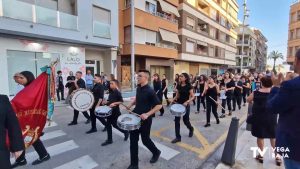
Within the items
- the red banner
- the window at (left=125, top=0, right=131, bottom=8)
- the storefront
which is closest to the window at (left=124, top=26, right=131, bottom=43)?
the window at (left=125, top=0, right=131, bottom=8)

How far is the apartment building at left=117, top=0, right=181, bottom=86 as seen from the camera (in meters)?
18.4

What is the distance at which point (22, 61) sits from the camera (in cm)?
1157

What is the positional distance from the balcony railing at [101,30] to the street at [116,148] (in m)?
9.17

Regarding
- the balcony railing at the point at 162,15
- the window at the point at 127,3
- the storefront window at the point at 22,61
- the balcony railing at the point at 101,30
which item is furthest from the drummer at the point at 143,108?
the balcony railing at the point at 162,15

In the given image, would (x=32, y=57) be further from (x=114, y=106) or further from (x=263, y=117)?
(x=263, y=117)

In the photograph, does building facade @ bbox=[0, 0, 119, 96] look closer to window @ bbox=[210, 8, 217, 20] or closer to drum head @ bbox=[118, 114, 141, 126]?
drum head @ bbox=[118, 114, 141, 126]

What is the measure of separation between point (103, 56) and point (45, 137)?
12.3 metres

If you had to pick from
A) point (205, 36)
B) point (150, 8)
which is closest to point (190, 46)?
point (205, 36)

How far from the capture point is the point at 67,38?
12.5m

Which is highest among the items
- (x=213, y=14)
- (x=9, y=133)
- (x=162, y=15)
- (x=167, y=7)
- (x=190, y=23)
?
(x=213, y=14)

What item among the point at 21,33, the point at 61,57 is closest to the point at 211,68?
the point at 61,57

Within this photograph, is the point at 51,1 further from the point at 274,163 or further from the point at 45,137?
the point at 274,163

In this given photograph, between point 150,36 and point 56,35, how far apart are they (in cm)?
1012

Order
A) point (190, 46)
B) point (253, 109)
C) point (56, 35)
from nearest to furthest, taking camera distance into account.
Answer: point (253, 109) < point (56, 35) < point (190, 46)
